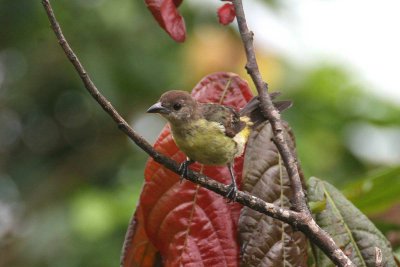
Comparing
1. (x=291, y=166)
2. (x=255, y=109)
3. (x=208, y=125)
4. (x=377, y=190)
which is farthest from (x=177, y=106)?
(x=291, y=166)

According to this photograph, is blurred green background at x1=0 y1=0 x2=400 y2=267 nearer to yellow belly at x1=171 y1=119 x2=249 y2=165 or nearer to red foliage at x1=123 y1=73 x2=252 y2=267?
yellow belly at x1=171 y1=119 x2=249 y2=165

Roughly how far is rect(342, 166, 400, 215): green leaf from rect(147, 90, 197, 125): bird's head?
703 millimetres

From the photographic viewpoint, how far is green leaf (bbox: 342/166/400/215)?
277cm

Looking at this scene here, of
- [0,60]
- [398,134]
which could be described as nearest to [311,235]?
[398,134]

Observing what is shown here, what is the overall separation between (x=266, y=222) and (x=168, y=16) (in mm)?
682

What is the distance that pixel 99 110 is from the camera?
6.29 m

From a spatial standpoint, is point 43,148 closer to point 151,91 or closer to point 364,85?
point 151,91

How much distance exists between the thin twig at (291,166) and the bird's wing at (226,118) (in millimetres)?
739

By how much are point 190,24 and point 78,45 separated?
37.0 inches

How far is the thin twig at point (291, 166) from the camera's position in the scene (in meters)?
A: 1.89

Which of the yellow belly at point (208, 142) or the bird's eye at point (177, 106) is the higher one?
the bird's eye at point (177, 106)

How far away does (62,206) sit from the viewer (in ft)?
18.6

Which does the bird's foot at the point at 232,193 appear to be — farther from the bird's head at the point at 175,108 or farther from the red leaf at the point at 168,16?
the bird's head at the point at 175,108

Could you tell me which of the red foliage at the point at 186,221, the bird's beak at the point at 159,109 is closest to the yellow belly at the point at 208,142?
the bird's beak at the point at 159,109
